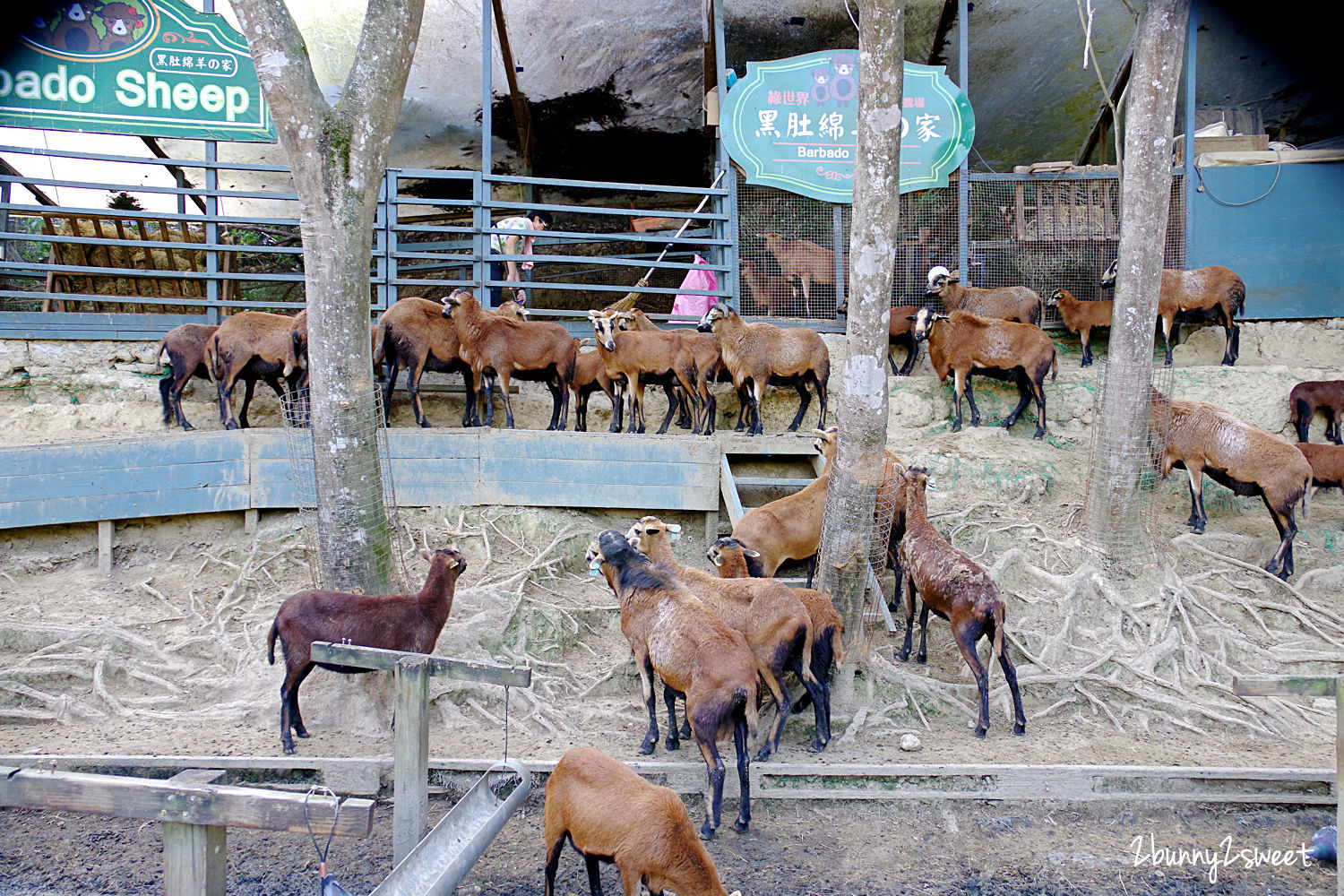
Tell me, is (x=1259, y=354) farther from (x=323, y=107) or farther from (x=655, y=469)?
(x=323, y=107)

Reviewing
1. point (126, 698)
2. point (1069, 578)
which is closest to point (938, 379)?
point (1069, 578)

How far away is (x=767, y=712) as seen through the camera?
20.2ft

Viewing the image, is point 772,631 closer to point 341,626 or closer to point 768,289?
point 341,626

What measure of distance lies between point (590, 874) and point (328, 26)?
12.2 metres

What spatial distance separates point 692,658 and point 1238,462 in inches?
242

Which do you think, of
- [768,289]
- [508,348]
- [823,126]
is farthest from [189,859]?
[823,126]

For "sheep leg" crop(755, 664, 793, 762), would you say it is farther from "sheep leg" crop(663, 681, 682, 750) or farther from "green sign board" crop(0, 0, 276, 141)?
"green sign board" crop(0, 0, 276, 141)

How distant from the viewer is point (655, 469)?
8.93 metres

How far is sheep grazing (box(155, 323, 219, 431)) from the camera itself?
30.6 feet

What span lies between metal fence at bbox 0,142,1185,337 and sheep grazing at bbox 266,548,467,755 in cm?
529

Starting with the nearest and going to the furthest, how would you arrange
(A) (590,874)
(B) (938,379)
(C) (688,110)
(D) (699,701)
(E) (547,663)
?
(A) (590,874), (D) (699,701), (E) (547,663), (B) (938,379), (C) (688,110)

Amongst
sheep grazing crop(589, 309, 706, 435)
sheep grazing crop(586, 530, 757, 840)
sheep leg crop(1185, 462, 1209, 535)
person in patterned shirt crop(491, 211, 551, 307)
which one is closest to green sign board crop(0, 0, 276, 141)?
person in patterned shirt crop(491, 211, 551, 307)

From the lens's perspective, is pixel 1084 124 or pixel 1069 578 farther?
pixel 1084 124

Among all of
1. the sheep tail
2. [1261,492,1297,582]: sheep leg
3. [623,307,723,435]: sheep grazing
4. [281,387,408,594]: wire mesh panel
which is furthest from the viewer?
[623,307,723,435]: sheep grazing
